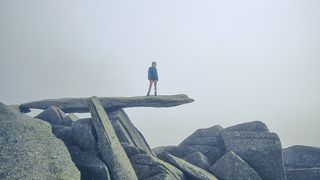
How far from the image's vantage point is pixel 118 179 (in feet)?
43.0

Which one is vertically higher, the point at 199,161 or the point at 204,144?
the point at 199,161

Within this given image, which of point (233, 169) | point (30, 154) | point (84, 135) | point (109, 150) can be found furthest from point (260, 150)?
point (30, 154)

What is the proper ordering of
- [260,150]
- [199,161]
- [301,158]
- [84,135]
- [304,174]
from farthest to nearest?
[301,158] < [304,174] < [260,150] < [199,161] < [84,135]

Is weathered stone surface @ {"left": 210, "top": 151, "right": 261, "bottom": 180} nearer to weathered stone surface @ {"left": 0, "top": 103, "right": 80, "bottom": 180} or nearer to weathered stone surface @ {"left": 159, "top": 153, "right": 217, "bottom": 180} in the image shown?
weathered stone surface @ {"left": 159, "top": 153, "right": 217, "bottom": 180}

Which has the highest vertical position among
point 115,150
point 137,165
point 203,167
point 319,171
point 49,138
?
point 49,138

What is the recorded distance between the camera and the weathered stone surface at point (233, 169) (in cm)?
1734

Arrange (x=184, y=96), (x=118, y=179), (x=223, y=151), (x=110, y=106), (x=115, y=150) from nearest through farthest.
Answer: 1. (x=118, y=179)
2. (x=115, y=150)
3. (x=223, y=151)
4. (x=110, y=106)
5. (x=184, y=96)

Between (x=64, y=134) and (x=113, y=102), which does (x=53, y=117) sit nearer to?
(x=113, y=102)

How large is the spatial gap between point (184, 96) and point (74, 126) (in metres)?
12.3

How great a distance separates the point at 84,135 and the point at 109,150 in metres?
2.03

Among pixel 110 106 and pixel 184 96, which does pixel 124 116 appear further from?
pixel 184 96

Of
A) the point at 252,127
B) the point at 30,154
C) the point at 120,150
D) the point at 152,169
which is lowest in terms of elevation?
the point at 152,169

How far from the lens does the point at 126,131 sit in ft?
73.9

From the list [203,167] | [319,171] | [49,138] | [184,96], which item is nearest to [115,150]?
[49,138]
